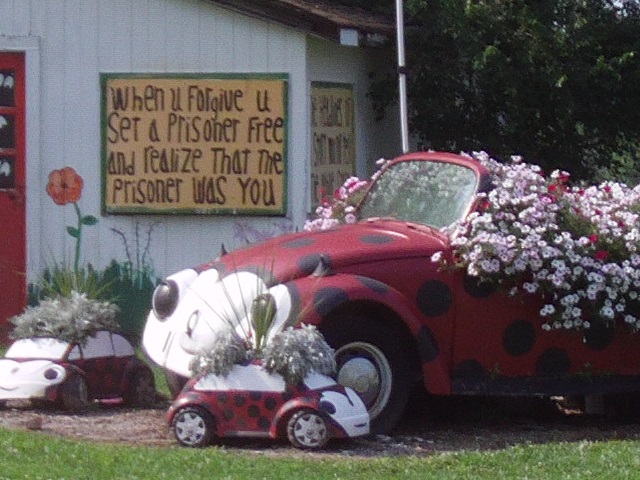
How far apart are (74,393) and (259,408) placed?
1631mm

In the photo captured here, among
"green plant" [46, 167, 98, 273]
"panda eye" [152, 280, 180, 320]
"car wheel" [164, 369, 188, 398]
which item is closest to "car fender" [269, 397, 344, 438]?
"car wheel" [164, 369, 188, 398]

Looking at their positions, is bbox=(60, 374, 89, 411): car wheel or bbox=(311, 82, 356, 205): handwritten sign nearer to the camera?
bbox=(60, 374, 89, 411): car wheel

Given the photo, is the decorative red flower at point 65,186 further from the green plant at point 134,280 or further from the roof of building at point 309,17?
the roof of building at point 309,17

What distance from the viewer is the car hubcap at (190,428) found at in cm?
802

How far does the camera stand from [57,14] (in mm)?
12625

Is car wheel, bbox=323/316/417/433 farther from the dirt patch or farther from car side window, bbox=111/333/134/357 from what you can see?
car side window, bbox=111/333/134/357

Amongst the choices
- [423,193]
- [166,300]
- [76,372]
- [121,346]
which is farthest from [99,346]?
[423,193]

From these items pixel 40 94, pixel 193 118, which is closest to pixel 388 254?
pixel 193 118

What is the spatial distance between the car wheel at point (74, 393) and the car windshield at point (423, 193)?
1.99m

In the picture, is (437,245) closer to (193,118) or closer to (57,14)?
(193,118)

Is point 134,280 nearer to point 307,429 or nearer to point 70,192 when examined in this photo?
point 70,192

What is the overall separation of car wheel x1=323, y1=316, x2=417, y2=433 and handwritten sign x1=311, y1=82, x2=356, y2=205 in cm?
359

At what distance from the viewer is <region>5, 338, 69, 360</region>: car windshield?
9305 mm

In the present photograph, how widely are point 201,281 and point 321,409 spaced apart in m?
1.42
